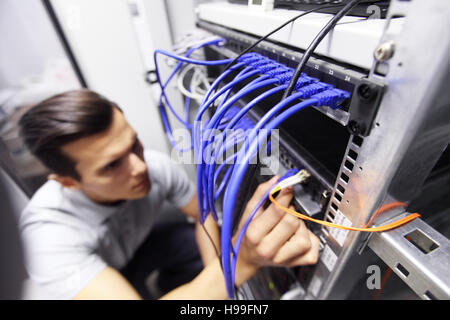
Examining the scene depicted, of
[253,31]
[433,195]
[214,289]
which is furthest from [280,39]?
[214,289]

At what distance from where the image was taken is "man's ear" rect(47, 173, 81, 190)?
683mm

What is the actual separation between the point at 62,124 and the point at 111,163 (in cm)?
17

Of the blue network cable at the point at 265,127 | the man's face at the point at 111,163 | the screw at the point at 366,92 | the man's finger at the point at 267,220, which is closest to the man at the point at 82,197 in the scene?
the man's face at the point at 111,163

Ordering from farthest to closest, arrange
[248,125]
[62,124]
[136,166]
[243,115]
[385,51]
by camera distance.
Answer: [136,166], [62,124], [248,125], [243,115], [385,51]

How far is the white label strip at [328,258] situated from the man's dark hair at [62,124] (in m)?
0.69

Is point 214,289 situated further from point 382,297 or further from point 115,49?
point 115,49

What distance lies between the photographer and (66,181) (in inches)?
27.6

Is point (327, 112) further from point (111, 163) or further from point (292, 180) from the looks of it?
point (111, 163)

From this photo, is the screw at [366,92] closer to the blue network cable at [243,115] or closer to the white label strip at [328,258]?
the blue network cable at [243,115]

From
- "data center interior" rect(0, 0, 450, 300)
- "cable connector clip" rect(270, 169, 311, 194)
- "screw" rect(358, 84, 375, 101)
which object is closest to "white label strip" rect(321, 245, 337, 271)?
"data center interior" rect(0, 0, 450, 300)

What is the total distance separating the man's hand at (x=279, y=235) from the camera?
375 mm

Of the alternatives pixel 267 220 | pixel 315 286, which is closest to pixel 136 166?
pixel 267 220

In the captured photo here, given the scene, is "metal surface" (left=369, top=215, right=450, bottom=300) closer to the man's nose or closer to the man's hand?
the man's hand

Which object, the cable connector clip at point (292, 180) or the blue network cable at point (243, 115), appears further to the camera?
the cable connector clip at point (292, 180)
